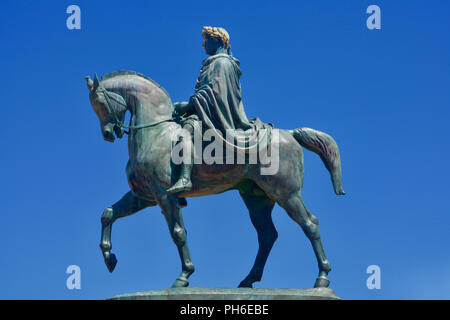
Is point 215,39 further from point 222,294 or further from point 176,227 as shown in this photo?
point 222,294

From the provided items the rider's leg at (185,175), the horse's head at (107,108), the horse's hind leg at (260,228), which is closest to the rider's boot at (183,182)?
the rider's leg at (185,175)

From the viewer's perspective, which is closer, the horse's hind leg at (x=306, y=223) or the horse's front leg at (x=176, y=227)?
the horse's front leg at (x=176, y=227)

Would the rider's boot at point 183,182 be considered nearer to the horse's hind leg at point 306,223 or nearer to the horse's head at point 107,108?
the horse's head at point 107,108

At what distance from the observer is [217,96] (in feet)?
58.1

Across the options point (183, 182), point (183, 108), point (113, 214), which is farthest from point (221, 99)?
point (113, 214)

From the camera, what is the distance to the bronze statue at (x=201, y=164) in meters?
17.2

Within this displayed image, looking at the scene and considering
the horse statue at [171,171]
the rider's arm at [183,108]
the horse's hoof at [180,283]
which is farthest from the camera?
the rider's arm at [183,108]

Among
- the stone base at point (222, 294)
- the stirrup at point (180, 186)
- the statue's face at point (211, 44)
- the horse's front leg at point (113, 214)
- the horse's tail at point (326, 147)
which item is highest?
the statue's face at point (211, 44)

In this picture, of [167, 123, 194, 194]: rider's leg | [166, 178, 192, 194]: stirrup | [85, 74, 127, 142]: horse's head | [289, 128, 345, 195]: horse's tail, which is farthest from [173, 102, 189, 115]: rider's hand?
[289, 128, 345, 195]: horse's tail

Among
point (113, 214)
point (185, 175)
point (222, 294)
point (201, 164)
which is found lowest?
point (222, 294)

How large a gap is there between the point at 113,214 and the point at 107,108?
2.16 metres
